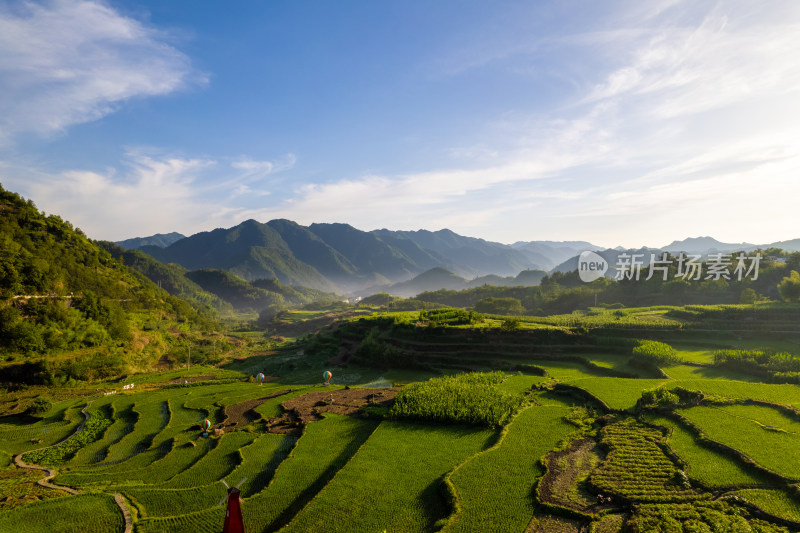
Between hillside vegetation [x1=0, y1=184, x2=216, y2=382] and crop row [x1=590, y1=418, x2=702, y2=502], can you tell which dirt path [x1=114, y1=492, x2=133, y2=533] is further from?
hillside vegetation [x1=0, y1=184, x2=216, y2=382]

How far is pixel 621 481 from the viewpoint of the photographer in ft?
60.0

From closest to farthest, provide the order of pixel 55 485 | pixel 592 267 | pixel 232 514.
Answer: pixel 232 514 → pixel 55 485 → pixel 592 267

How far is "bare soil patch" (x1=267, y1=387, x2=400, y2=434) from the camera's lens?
31.4 meters

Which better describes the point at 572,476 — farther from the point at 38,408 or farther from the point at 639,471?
the point at 38,408

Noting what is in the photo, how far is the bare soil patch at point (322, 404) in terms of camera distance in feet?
103

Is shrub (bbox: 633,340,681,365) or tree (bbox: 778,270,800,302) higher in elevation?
tree (bbox: 778,270,800,302)

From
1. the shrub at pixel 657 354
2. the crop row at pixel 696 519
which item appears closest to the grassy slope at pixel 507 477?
the crop row at pixel 696 519

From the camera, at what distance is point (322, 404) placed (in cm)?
3591

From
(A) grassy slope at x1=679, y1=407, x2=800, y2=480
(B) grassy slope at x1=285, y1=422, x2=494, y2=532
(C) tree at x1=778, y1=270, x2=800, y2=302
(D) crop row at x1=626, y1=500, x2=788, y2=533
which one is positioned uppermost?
(C) tree at x1=778, y1=270, x2=800, y2=302

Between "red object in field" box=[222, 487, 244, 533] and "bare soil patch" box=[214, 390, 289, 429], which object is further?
"bare soil patch" box=[214, 390, 289, 429]

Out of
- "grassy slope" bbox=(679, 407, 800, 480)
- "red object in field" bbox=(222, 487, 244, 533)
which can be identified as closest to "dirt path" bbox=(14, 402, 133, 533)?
"red object in field" bbox=(222, 487, 244, 533)

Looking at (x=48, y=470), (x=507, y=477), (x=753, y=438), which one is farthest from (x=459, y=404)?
(x=48, y=470)

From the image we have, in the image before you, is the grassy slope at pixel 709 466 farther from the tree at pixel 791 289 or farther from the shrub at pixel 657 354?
the tree at pixel 791 289

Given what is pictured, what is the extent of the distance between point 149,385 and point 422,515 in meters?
49.5
